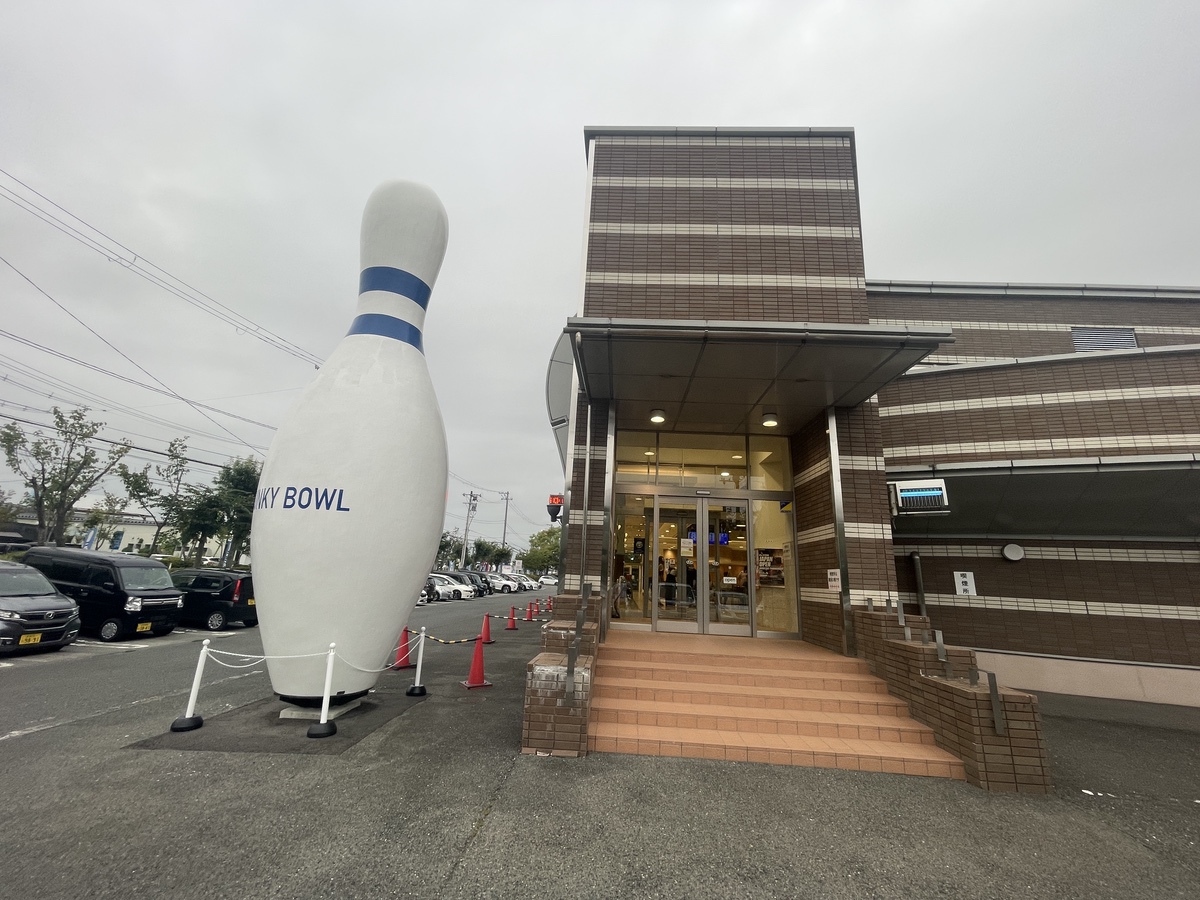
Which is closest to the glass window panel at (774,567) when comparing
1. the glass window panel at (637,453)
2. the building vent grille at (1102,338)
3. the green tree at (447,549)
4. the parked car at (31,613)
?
the glass window panel at (637,453)

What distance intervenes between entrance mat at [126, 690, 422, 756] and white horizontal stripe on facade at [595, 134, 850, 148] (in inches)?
393

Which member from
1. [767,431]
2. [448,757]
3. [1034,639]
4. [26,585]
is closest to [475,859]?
[448,757]

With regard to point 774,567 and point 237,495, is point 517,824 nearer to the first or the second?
point 774,567

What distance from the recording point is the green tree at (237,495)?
869 inches

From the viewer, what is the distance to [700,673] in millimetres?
5824

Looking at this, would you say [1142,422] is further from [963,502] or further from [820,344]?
[820,344]

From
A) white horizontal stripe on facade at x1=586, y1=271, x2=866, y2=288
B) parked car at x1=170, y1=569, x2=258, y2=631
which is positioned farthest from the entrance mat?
parked car at x1=170, y1=569, x2=258, y2=631

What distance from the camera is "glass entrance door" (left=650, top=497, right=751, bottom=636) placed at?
807 centimetres

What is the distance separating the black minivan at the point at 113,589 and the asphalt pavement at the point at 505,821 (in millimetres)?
6391

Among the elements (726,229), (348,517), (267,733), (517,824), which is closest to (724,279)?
(726,229)

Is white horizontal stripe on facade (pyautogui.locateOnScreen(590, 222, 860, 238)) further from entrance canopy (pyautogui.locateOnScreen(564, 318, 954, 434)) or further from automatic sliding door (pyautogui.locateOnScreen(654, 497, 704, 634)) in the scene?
automatic sliding door (pyautogui.locateOnScreen(654, 497, 704, 634))

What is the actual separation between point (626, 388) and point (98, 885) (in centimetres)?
641

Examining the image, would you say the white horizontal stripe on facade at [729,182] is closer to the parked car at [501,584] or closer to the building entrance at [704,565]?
the building entrance at [704,565]

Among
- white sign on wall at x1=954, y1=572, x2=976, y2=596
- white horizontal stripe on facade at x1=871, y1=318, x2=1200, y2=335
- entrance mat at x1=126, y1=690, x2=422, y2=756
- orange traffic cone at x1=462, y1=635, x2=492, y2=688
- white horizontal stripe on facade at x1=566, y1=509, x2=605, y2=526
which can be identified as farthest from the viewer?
white horizontal stripe on facade at x1=871, y1=318, x2=1200, y2=335
